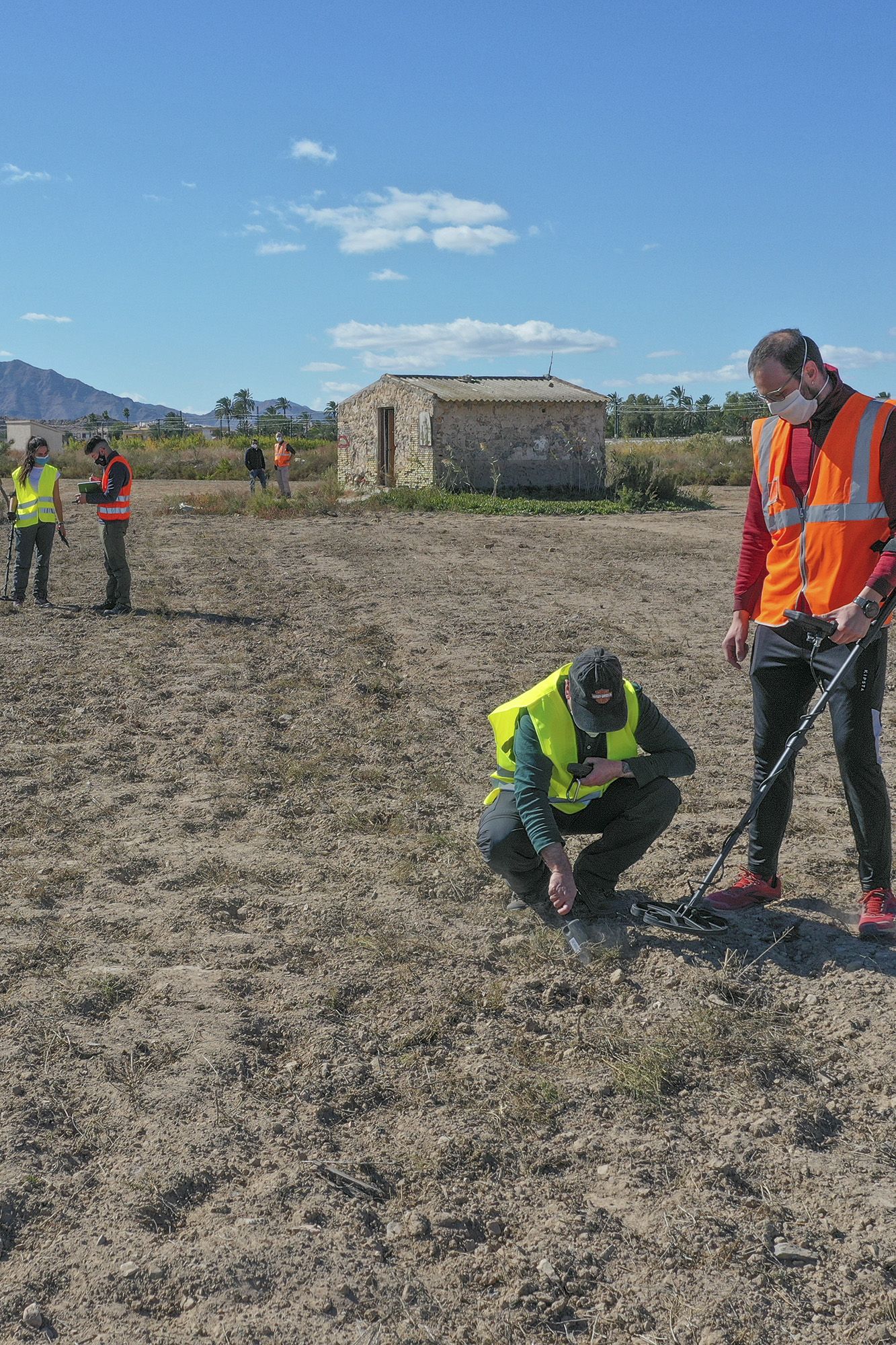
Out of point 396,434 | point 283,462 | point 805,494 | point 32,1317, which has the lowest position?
point 32,1317

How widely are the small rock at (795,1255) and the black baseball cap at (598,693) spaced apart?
1609mm

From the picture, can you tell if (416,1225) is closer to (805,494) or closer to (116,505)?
(805,494)

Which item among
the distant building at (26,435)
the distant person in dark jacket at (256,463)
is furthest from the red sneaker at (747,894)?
the distant building at (26,435)

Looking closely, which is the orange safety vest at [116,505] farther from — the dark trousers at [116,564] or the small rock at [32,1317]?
the small rock at [32,1317]

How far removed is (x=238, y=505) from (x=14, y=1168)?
18746mm

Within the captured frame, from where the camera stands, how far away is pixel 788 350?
3.38 meters

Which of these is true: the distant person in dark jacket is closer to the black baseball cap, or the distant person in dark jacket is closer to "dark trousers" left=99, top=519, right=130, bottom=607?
"dark trousers" left=99, top=519, right=130, bottom=607

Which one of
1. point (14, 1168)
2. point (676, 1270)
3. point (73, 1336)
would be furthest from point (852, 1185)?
point (14, 1168)

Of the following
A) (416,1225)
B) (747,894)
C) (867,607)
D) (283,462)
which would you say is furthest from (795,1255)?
(283,462)

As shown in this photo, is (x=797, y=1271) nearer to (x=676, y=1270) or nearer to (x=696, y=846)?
(x=676, y=1270)

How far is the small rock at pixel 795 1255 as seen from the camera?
8.04ft

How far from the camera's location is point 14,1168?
2703 mm

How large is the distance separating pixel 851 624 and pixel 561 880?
122 centimetres

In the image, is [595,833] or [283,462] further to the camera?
[283,462]
